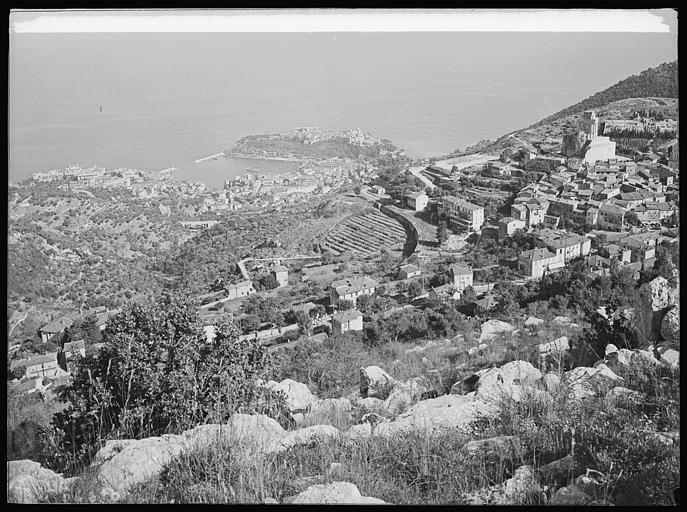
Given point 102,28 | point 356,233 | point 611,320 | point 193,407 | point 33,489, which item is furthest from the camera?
point 356,233

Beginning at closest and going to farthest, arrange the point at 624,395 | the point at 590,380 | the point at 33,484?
1. the point at 33,484
2. the point at 624,395
3. the point at 590,380

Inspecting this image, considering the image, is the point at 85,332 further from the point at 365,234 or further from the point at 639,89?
the point at 639,89

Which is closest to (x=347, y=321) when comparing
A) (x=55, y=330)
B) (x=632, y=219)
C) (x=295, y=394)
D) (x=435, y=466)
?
(x=295, y=394)

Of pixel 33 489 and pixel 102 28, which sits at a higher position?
pixel 102 28

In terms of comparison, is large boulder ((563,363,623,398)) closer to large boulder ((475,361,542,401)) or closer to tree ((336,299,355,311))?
large boulder ((475,361,542,401))

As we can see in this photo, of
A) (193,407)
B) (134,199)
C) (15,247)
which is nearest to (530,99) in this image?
(134,199)
